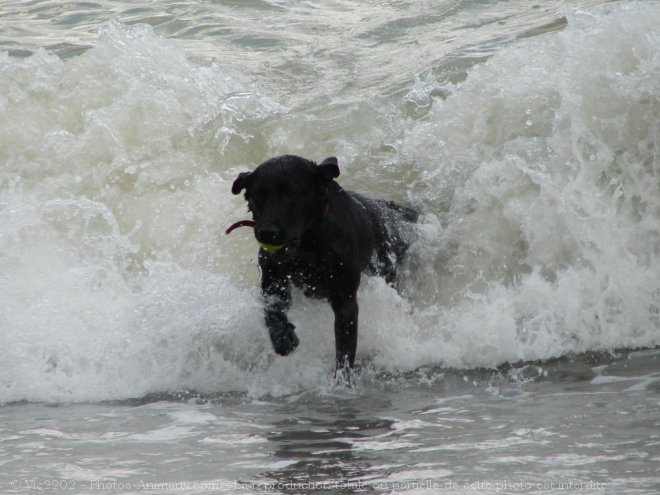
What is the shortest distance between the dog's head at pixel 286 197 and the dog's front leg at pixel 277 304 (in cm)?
45

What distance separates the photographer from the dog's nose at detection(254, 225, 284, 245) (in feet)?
17.1

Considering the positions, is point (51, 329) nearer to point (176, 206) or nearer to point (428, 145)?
point (176, 206)

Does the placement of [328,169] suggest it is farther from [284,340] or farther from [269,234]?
[284,340]

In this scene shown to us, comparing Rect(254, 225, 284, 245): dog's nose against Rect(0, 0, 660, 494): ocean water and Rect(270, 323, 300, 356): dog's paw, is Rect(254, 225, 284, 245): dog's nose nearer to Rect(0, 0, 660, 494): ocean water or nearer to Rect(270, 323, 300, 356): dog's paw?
Rect(270, 323, 300, 356): dog's paw

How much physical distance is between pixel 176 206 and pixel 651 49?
14.2ft

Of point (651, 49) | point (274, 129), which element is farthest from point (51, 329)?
point (651, 49)

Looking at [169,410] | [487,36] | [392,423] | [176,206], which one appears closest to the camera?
[392,423]

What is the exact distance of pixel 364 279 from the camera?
263 inches

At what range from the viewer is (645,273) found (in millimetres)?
6922

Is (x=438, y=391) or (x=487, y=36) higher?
(x=487, y=36)

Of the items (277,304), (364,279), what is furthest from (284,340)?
(364,279)

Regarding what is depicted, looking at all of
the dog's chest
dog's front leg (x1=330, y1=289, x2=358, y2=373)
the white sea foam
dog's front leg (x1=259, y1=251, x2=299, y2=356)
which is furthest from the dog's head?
the white sea foam

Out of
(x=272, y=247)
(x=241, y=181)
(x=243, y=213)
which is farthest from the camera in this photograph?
(x=243, y=213)

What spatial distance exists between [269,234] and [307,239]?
574mm
